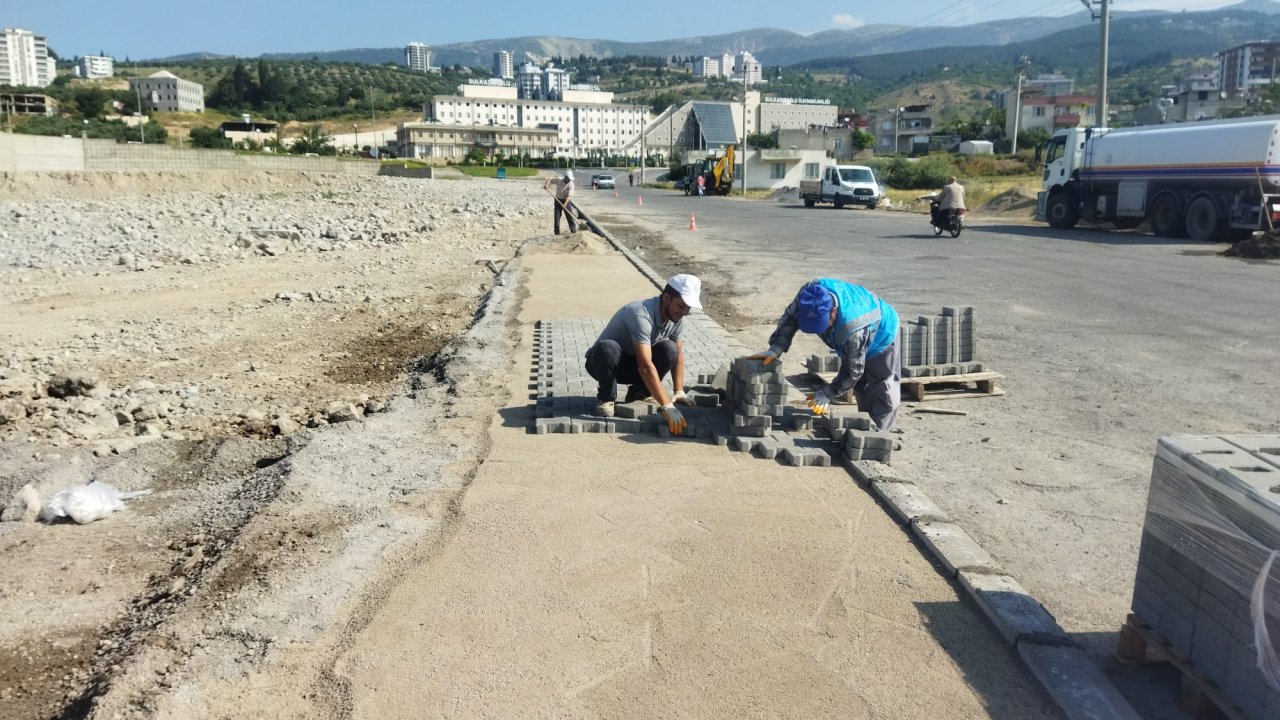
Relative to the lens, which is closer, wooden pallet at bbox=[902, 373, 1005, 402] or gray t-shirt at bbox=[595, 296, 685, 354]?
gray t-shirt at bbox=[595, 296, 685, 354]

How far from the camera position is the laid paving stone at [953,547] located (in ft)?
13.9

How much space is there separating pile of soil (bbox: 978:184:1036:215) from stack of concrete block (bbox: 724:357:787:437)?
30.0 m

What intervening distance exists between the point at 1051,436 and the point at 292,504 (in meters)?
5.11

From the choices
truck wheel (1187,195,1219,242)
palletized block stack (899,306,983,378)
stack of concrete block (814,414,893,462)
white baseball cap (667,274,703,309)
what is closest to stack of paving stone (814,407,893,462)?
stack of concrete block (814,414,893,462)

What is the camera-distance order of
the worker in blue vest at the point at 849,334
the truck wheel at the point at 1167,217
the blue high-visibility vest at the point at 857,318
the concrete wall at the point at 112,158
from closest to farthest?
the worker in blue vest at the point at 849,334
the blue high-visibility vest at the point at 857,318
the truck wheel at the point at 1167,217
the concrete wall at the point at 112,158

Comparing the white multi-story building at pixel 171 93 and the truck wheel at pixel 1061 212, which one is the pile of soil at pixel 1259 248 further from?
the white multi-story building at pixel 171 93

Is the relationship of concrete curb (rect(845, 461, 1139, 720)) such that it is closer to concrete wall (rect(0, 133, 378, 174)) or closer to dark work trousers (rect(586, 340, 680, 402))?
dark work trousers (rect(586, 340, 680, 402))

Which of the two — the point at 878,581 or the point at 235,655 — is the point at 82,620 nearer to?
the point at 235,655

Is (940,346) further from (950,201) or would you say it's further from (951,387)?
(950,201)

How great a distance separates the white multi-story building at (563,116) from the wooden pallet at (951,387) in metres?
159

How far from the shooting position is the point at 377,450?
235 inches

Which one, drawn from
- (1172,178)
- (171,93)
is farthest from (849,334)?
(171,93)

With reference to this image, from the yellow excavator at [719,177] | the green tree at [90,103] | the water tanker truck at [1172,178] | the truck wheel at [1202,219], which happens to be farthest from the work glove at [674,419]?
the green tree at [90,103]

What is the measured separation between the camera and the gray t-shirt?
20.1 ft
